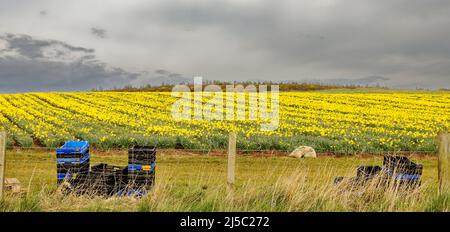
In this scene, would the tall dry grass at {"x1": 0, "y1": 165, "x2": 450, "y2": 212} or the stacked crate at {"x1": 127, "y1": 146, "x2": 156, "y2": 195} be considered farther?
the stacked crate at {"x1": 127, "y1": 146, "x2": 156, "y2": 195}

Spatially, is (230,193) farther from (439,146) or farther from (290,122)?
(290,122)

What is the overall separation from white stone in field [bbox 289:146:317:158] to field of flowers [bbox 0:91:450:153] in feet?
2.91

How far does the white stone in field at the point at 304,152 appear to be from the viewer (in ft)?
59.1

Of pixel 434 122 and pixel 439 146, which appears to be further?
pixel 434 122

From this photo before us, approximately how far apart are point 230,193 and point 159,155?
36.8 ft

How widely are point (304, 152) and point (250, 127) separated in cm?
763

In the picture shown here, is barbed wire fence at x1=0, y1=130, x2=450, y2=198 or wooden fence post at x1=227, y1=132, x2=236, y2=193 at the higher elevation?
wooden fence post at x1=227, y1=132, x2=236, y2=193

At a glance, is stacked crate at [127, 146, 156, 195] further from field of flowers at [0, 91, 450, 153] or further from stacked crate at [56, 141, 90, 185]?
field of flowers at [0, 91, 450, 153]

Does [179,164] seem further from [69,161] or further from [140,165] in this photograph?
[140,165]

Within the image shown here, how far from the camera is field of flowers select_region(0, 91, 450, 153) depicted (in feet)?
66.4

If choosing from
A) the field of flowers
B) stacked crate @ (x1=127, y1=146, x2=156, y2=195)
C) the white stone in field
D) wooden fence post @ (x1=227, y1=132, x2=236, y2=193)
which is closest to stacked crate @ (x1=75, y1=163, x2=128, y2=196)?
stacked crate @ (x1=127, y1=146, x2=156, y2=195)

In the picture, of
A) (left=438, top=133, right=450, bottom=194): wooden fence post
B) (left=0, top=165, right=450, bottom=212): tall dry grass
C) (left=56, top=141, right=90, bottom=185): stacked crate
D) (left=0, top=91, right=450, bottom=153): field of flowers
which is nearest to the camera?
(left=0, top=165, right=450, bottom=212): tall dry grass

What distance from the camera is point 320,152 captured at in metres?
19.3
